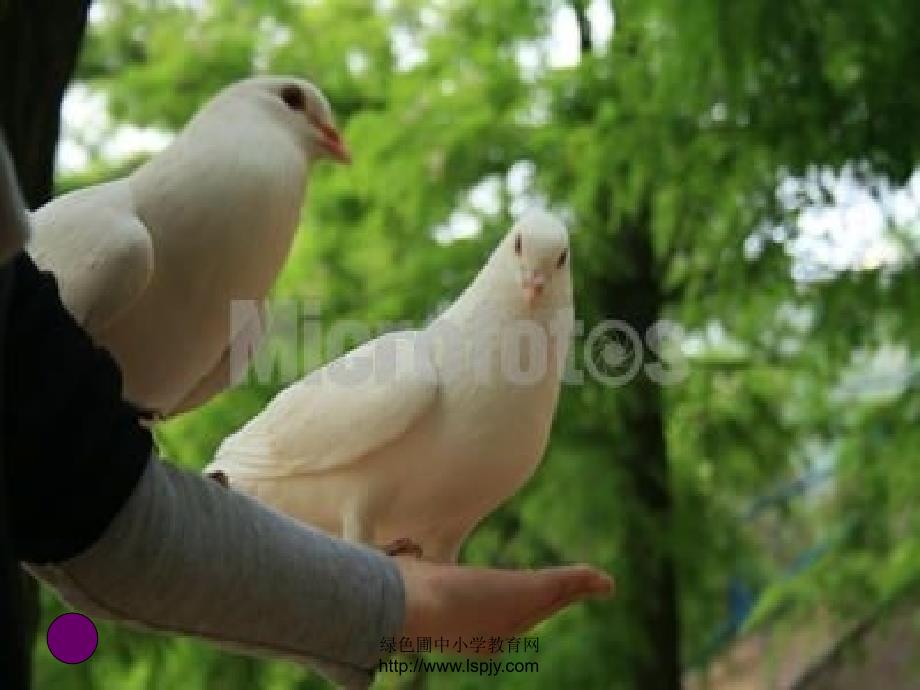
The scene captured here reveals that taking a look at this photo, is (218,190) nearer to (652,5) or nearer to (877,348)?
(652,5)

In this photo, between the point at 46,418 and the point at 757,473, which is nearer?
the point at 46,418

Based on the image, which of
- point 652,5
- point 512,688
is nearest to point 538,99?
point 652,5

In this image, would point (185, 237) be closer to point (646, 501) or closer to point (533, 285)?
point (533, 285)

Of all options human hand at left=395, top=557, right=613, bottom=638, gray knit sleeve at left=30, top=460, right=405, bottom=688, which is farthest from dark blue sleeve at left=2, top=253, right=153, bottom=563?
human hand at left=395, top=557, right=613, bottom=638

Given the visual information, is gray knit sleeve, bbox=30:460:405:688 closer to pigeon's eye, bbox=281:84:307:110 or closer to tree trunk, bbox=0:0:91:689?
pigeon's eye, bbox=281:84:307:110

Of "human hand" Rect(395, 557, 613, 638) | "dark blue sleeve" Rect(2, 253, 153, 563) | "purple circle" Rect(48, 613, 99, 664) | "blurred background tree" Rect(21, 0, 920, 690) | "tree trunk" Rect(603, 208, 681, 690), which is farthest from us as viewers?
"tree trunk" Rect(603, 208, 681, 690)

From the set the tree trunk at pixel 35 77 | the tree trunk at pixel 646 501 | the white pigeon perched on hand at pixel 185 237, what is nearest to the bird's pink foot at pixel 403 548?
the white pigeon perched on hand at pixel 185 237

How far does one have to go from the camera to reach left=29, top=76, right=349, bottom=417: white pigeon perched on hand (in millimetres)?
553

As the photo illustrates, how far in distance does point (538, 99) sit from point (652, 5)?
26 centimetres

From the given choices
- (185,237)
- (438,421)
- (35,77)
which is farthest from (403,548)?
(35,77)

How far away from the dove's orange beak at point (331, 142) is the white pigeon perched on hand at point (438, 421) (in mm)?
106

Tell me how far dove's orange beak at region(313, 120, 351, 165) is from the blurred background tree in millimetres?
523

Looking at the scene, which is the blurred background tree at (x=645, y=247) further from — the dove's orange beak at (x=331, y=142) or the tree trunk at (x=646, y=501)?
the dove's orange beak at (x=331, y=142)

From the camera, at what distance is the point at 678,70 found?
1329 mm
